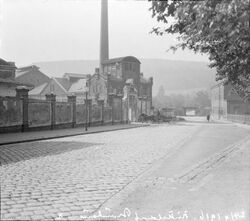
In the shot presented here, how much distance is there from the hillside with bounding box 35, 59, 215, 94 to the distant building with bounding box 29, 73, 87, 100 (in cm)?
10162

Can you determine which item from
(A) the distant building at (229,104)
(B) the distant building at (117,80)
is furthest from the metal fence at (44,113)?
(A) the distant building at (229,104)

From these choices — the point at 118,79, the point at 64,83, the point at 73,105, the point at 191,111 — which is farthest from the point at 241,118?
the point at 191,111

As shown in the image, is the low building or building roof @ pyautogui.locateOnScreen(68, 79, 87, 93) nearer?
the low building

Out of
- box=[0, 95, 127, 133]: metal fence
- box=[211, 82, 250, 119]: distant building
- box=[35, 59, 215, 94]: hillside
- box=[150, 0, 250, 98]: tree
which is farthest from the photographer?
box=[35, 59, 215, 94]: hillside

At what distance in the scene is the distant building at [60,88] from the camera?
6725cm

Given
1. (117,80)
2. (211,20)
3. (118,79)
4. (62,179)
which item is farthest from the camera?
(118,79)

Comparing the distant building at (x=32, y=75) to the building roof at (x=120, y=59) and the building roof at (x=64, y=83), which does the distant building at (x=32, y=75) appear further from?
the building roof at (x=120, y=59)

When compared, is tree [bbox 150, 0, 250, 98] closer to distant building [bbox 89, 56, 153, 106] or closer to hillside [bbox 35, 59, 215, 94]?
distant building [bbox 89, 56, 153, 106]

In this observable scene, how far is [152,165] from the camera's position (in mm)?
10133

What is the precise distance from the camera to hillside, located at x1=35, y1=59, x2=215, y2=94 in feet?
591

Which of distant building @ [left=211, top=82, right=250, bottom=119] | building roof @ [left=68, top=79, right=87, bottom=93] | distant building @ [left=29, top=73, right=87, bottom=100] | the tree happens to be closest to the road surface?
the tree

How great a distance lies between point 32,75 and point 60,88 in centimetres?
673

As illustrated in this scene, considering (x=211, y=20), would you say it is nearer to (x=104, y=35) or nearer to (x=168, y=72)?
(x=104, y=35)

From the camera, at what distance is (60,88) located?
70750mm
